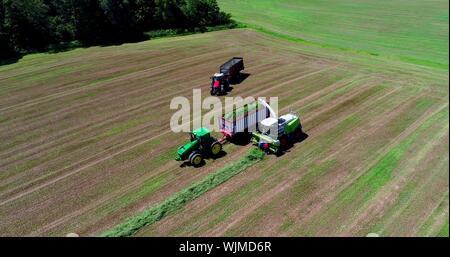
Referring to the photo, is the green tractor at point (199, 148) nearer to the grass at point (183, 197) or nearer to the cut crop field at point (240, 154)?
the cut crop field at point (240, 154)

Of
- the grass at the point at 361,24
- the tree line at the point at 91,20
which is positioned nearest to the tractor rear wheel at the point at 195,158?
the grass at the point at 361,24

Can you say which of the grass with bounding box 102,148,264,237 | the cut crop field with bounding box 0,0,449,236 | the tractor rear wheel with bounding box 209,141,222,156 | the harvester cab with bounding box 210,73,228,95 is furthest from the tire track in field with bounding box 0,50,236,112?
the grass with bounding box 102,148,264,237

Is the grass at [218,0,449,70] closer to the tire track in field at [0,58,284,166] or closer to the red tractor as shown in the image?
the red tractor

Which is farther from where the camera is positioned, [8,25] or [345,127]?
[8,25]

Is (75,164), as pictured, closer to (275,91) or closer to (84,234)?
(84,234)

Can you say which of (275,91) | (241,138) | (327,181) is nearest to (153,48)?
(275,91)

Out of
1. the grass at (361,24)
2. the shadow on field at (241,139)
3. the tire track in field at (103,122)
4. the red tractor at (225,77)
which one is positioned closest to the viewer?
the shadow on field at (241,139)

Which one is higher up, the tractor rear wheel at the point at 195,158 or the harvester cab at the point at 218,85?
the harvester cab at the point at 218,85
